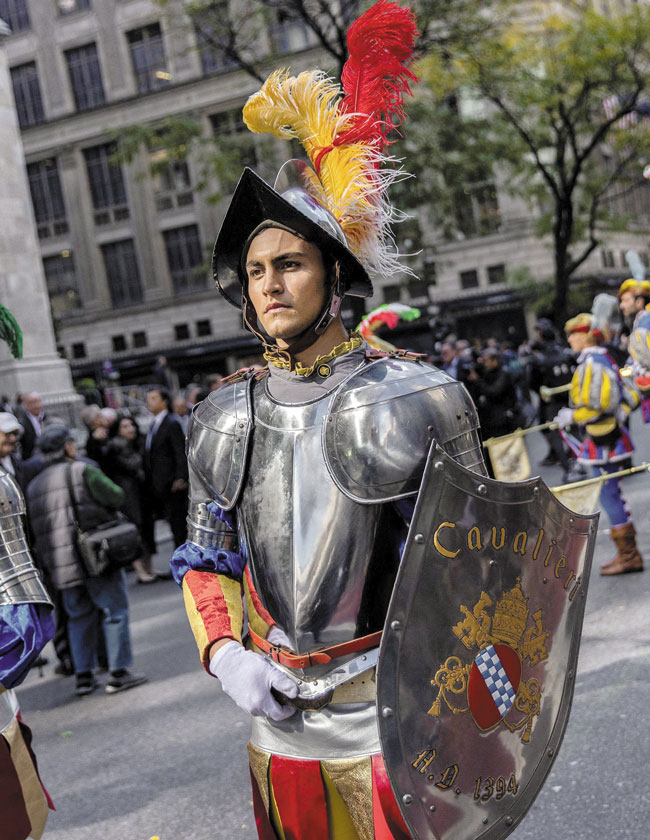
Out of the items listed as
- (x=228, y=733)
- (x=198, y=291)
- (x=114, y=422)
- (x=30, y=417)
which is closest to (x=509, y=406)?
(x=114, y=422)

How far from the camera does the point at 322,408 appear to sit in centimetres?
204

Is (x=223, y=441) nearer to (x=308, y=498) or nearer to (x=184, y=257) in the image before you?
(x=308, y=498)

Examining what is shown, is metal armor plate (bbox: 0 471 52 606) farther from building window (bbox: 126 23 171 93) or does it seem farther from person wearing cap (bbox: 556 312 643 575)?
building window (bbox: 126 23 171 93)

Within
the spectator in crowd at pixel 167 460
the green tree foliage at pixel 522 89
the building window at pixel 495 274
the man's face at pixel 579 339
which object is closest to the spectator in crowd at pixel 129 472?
the spectator in crowd at pixel 167 460

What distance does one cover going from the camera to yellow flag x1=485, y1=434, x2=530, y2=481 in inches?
277

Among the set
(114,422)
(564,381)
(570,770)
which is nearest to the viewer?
(570,770)

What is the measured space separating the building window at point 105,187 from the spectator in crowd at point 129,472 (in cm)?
3103

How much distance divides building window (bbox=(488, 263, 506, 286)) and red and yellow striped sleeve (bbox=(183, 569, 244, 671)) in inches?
1300

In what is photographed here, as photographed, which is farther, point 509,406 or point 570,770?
point 509,406

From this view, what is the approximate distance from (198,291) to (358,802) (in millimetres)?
36601

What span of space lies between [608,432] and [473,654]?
4.99 m

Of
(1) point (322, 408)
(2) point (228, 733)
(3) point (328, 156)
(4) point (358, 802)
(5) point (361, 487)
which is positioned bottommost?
(2) point (228, 733)

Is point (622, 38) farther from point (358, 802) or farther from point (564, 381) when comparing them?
point (358, 802)

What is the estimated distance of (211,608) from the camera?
2.12 meters
